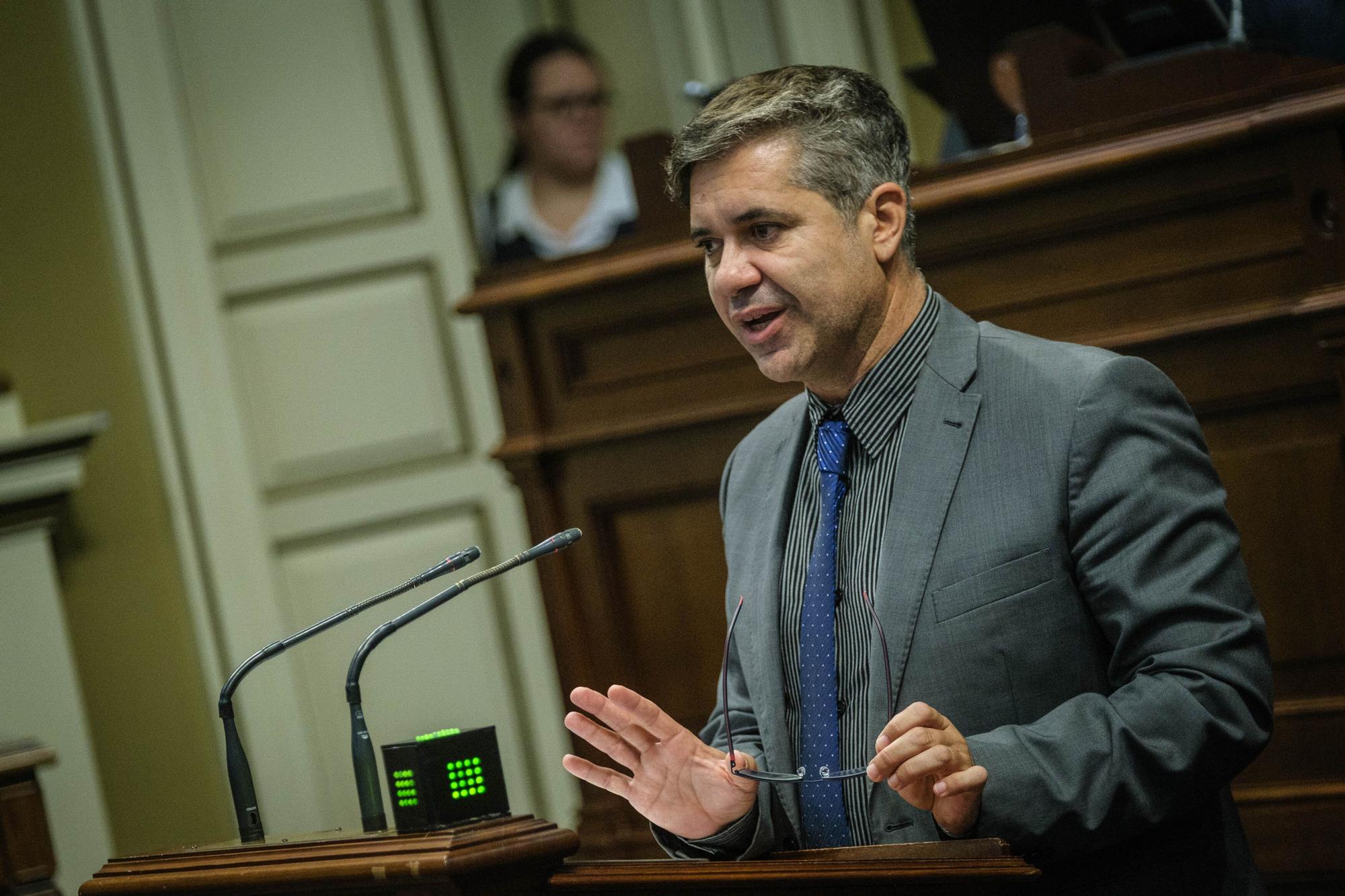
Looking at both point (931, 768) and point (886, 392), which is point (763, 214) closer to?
point (886, 392)

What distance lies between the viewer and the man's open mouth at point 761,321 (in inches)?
67.9

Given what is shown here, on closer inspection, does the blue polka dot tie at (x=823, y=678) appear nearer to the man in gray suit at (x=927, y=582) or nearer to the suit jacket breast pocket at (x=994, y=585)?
the man in gray suit at (x=927, y=582)

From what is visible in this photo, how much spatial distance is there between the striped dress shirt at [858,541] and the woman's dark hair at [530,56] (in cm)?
261

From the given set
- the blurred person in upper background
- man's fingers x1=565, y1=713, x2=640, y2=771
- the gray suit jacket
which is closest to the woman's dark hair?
the blurred person in upper background

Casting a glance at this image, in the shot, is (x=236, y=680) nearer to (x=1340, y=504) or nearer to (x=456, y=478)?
(x=1340, y=504)

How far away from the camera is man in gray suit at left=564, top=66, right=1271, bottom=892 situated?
1.44 meters

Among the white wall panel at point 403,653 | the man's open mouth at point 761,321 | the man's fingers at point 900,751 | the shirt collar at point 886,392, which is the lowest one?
the white wall panel at point 403,653

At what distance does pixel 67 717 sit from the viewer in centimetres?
358

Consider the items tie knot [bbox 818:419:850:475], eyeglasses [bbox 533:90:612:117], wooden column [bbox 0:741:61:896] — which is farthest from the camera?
eyeglasses [bbox 533:90:612:117]

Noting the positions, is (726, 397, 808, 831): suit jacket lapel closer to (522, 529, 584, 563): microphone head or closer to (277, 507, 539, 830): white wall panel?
(522, 529, 584, 563): microphone head

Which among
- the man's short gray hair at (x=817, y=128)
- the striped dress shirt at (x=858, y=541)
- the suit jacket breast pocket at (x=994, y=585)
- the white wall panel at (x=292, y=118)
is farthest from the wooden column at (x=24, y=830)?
the white wall panel at (x=292, y=118)

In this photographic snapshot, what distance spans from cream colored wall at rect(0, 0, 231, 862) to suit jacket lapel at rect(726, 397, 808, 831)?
8.02ft

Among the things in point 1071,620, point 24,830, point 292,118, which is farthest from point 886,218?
point 292,118

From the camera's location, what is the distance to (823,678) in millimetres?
1691
